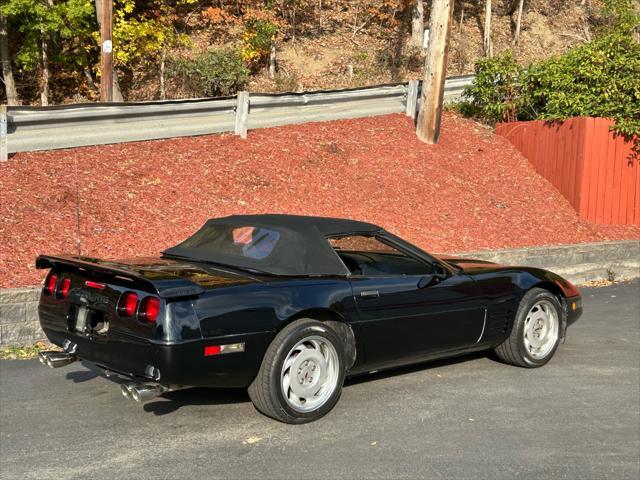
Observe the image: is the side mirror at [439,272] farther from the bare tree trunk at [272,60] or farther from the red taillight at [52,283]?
the bare tree trunk at [272,60]

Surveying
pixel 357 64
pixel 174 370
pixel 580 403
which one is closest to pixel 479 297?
pixel 580 403

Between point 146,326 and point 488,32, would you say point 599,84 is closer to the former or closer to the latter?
point 146,326

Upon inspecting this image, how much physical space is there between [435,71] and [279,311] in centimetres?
1121

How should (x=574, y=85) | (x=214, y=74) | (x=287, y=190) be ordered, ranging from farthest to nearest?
(x=214, y=74) < (x=574, y=85) < (x=287, y=190)

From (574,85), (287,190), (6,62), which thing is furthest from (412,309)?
(6,62)

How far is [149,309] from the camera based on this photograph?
4441 millimetres

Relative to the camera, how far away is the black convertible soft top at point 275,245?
516cm

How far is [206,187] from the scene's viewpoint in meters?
11.5

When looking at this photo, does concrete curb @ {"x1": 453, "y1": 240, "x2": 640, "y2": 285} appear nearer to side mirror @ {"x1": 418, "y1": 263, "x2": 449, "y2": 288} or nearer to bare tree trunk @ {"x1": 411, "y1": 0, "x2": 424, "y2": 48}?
side mirror @ {"x1": 418, "y1": 263, "x2": 449, "y2": 288}

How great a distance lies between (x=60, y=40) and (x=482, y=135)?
39.6 ft

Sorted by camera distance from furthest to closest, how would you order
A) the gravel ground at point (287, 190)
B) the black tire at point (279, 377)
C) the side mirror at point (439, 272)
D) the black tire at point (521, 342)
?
the gravel ground at point (287, 190)
the black tire at point (521, 342)
the side mirror at point (439, 272)
the black tire at point (279, 377)

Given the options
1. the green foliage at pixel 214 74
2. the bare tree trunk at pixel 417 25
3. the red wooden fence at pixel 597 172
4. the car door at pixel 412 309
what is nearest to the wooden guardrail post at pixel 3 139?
the car door at pixel 412 309

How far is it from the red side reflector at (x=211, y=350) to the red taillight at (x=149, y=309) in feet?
1.20

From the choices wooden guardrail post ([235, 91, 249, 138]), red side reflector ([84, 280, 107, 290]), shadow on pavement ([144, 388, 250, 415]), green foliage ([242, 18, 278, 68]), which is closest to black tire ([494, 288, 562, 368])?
shadow on pavement ([144, 388, 250, 415])
